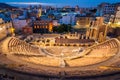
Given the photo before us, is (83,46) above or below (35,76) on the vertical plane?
below

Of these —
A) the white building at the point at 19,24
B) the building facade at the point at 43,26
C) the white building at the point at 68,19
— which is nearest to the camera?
the white building at the point at 19,24

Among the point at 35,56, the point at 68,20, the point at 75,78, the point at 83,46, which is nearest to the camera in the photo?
the point at 75,78

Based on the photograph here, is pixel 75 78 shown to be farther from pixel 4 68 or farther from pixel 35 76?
pixel 4 68

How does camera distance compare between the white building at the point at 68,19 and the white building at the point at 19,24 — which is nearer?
the white building at the point at 19,24

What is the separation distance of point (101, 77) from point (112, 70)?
3.91ft

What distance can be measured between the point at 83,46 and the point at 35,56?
36.4 feet

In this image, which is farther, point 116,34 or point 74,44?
point 116,34

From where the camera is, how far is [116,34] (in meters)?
30.0

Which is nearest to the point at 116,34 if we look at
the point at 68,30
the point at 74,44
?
the point at 74,44

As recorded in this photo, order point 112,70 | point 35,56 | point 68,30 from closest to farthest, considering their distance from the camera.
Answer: point 112,70
point 35,56
point 68,30

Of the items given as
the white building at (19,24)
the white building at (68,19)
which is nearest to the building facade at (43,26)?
the white building at (19,24)

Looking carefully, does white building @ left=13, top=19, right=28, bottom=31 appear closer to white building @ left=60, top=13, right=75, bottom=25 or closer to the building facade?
the building facade

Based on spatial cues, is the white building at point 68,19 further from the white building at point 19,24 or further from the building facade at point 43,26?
the white building at point 19,24

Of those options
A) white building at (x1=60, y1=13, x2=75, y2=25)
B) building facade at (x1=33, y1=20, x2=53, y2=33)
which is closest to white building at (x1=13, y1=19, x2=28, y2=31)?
building facade at (x1=33, y1=20, x2=53, y2=33)
